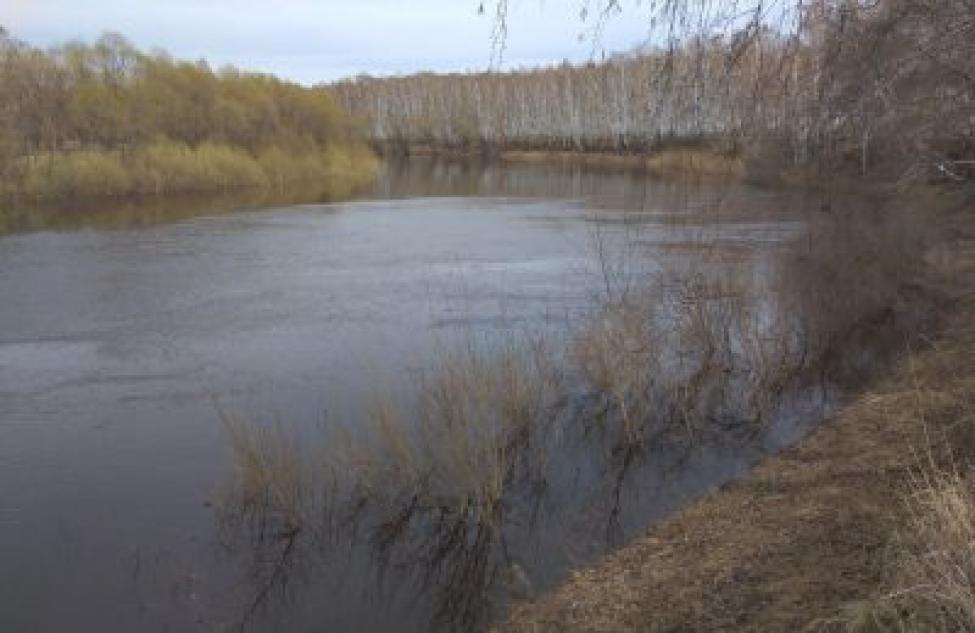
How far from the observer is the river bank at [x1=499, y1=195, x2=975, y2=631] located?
4488 mm

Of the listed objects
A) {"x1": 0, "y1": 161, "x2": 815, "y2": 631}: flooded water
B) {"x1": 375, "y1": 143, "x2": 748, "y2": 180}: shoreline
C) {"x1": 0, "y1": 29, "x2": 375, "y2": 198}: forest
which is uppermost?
{"x1": 0, "y1": 29, "x2": 375, "y2": 198}: forest

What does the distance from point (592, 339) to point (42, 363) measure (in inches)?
266

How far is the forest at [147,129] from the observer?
3703 cm

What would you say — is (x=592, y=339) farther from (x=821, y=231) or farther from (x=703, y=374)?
(x=821, y=231)

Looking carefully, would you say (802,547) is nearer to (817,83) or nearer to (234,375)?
(817,83)

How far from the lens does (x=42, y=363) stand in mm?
11750

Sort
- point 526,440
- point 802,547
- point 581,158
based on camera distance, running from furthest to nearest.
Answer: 1. point 581,158
2. point 526,440
3. point 802,547

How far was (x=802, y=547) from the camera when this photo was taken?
5.48 m

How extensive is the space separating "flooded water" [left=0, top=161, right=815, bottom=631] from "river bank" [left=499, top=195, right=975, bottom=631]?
24.3 inches

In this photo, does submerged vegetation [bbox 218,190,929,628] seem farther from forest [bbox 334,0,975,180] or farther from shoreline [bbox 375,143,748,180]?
shoreline [bbox 375,143,748,180]

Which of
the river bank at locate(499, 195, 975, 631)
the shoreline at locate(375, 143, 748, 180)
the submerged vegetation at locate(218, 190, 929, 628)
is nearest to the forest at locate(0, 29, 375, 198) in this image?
the shoreline at locate(375, 143, 748, 180)

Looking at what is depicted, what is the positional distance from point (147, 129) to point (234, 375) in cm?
3409

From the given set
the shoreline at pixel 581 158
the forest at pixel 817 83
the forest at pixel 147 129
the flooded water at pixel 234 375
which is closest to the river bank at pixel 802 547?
the flooded water at pixel 234 375

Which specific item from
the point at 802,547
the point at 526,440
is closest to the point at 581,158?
the point at 526,440
